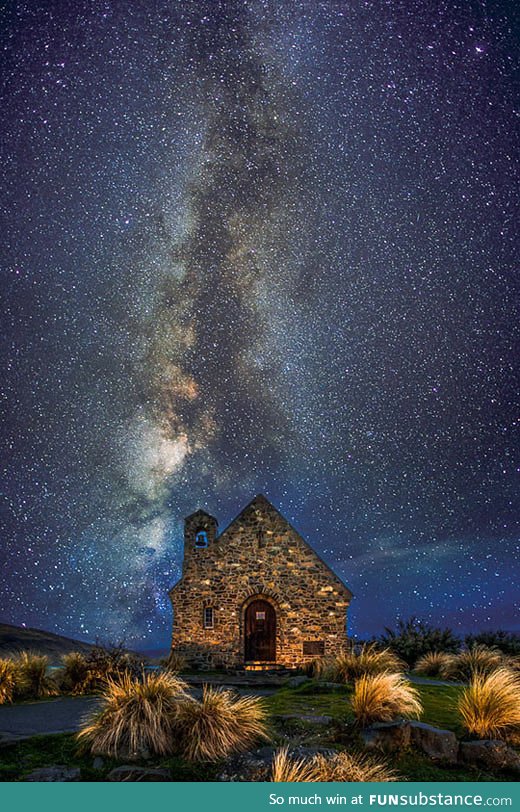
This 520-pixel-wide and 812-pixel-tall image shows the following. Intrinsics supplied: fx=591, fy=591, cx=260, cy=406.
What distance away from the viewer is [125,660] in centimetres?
1562

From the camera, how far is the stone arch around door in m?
24.6

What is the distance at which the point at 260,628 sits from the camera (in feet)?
82.0

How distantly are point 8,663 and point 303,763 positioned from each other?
10544 millimetres

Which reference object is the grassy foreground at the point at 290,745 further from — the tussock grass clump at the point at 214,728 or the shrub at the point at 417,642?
the shrub at the point at 417,642

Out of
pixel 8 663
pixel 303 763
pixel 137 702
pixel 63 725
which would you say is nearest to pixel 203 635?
pixel 8 663

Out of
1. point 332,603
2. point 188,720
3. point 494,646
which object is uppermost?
point 332,603

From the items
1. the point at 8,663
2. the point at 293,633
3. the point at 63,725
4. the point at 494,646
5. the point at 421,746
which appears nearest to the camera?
the point at 421,746

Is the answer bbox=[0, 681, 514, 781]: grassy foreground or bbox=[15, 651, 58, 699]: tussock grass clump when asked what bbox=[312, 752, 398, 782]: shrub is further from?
bbox=[15, 651, 58, 699]: tussock grass clump

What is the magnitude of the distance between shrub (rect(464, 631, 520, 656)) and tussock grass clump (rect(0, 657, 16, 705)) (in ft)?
56.8

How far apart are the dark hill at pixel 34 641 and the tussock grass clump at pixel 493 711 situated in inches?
2139

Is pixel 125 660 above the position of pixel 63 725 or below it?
above

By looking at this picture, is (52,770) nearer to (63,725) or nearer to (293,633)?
(63,725)

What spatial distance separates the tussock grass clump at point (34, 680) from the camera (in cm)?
1444

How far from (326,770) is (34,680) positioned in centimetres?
1071
